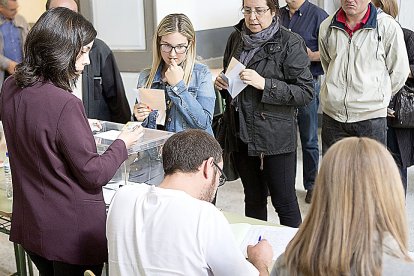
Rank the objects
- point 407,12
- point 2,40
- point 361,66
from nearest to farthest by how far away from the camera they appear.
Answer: point 361,66, point 2,40, point 407,12

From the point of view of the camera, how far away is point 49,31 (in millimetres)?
1715

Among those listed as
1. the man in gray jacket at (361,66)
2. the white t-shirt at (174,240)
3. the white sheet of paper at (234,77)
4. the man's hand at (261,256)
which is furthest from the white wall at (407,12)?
the white t-shirt at (174,240)

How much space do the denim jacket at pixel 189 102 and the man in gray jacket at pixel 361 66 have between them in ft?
3.01

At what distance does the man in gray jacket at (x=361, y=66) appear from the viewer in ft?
9.69

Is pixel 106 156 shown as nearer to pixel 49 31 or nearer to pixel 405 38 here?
pixel 49 31

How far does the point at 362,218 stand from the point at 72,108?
0.94m

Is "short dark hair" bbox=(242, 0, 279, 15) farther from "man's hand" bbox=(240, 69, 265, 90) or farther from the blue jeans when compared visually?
the blue jeans

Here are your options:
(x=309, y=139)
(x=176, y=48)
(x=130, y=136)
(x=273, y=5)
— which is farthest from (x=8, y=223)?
(x=309, y=139)

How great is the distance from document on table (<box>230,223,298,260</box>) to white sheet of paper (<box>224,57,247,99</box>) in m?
0.75

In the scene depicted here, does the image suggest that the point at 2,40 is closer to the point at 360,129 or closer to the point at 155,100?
the point at 155,100

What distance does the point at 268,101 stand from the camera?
2.58 metres

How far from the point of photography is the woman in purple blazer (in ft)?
5.59

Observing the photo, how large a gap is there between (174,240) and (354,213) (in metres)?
0.48

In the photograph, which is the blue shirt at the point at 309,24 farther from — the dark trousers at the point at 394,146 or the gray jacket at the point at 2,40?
the gray jacket at the point at 2,40
